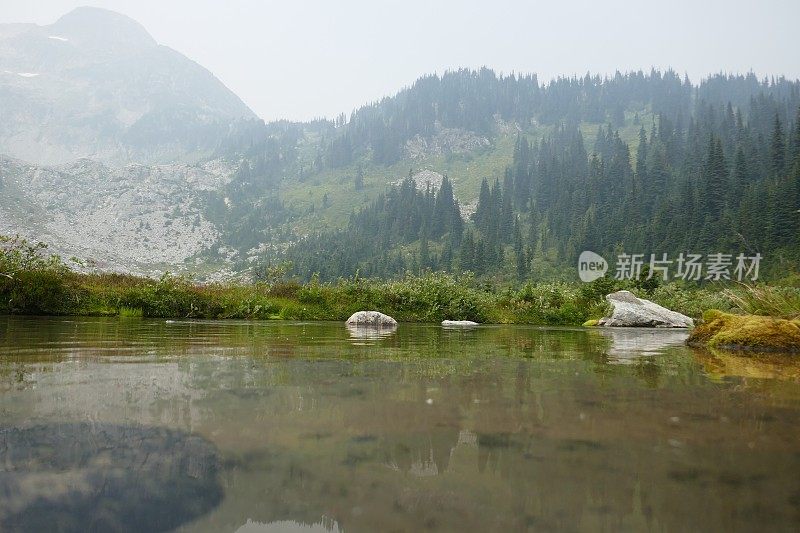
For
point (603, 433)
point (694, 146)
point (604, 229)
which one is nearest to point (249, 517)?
point (603, 433)

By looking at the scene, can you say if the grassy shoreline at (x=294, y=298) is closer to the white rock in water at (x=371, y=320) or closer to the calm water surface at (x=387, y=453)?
the white rock in water at (x=371, y=320)

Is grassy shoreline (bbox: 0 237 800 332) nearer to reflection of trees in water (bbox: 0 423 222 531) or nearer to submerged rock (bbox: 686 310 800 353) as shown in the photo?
submerged rock (bbox: 686 310 800 353)

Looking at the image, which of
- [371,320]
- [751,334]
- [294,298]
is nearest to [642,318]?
[371,320]

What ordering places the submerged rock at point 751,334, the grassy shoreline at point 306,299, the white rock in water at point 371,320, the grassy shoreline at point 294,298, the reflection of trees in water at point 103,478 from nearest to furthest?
the reflection of trees in water at point 103,478, the submerged rock at point 751,334, the grassy shoreline at point 294,298, the grassy shoreline at point 306,299, the white rock in water at point 371,320

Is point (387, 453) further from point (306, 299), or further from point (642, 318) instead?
point (642, 318)

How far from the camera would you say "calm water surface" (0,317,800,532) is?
1.66 meters

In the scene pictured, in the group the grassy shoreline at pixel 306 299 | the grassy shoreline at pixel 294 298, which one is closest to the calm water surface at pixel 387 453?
the grassy shoreline at pixel 294 298

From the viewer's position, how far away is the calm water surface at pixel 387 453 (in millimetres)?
1658

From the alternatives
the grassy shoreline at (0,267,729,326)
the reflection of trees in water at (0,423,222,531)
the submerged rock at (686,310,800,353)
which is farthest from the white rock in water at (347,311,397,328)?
the reflection of trees in water at (0,423,222,531)

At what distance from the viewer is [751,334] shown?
928 centimetres

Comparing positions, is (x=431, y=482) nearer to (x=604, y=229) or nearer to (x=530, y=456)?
(x=530, y=456)

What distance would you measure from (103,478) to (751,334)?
11076 mm

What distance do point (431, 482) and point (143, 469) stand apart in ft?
4.07

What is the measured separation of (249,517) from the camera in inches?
65.1
